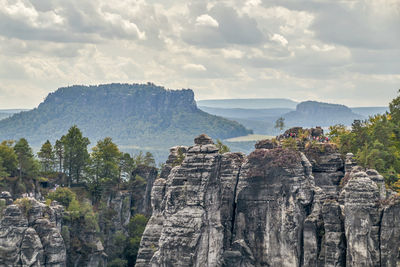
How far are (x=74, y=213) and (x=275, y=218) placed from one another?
1611 inches

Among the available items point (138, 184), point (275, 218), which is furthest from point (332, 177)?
point (138, 184)

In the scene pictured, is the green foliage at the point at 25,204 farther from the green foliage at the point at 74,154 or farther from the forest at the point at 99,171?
the green foliage at the point at 74,154

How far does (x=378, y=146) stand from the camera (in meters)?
94.6

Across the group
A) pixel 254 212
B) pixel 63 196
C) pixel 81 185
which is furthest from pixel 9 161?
pixel 254 212

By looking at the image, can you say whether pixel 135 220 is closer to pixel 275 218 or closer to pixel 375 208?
pixel 275 218

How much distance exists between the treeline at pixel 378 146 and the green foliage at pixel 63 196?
40.8m

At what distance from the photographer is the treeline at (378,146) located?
88.6m

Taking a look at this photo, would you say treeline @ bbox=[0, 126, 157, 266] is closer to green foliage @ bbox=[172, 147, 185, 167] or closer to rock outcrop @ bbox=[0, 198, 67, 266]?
rock outcrop @ bbox=[0, 198, 67, 266]

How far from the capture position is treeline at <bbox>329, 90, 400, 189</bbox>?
3487 inches

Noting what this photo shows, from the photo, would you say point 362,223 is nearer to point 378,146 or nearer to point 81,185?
point 378,146

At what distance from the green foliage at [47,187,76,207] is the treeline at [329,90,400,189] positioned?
4076 centimetres

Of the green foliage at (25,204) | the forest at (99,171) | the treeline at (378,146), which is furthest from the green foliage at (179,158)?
the treeline at (378,146)

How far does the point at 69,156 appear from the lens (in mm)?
129750

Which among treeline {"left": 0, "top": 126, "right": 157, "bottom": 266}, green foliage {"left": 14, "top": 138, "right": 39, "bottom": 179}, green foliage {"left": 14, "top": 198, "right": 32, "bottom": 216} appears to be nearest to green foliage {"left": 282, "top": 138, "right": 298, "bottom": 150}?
green foliage {"left": 14, "top": 198, "right": 32, "bottom": 216}
